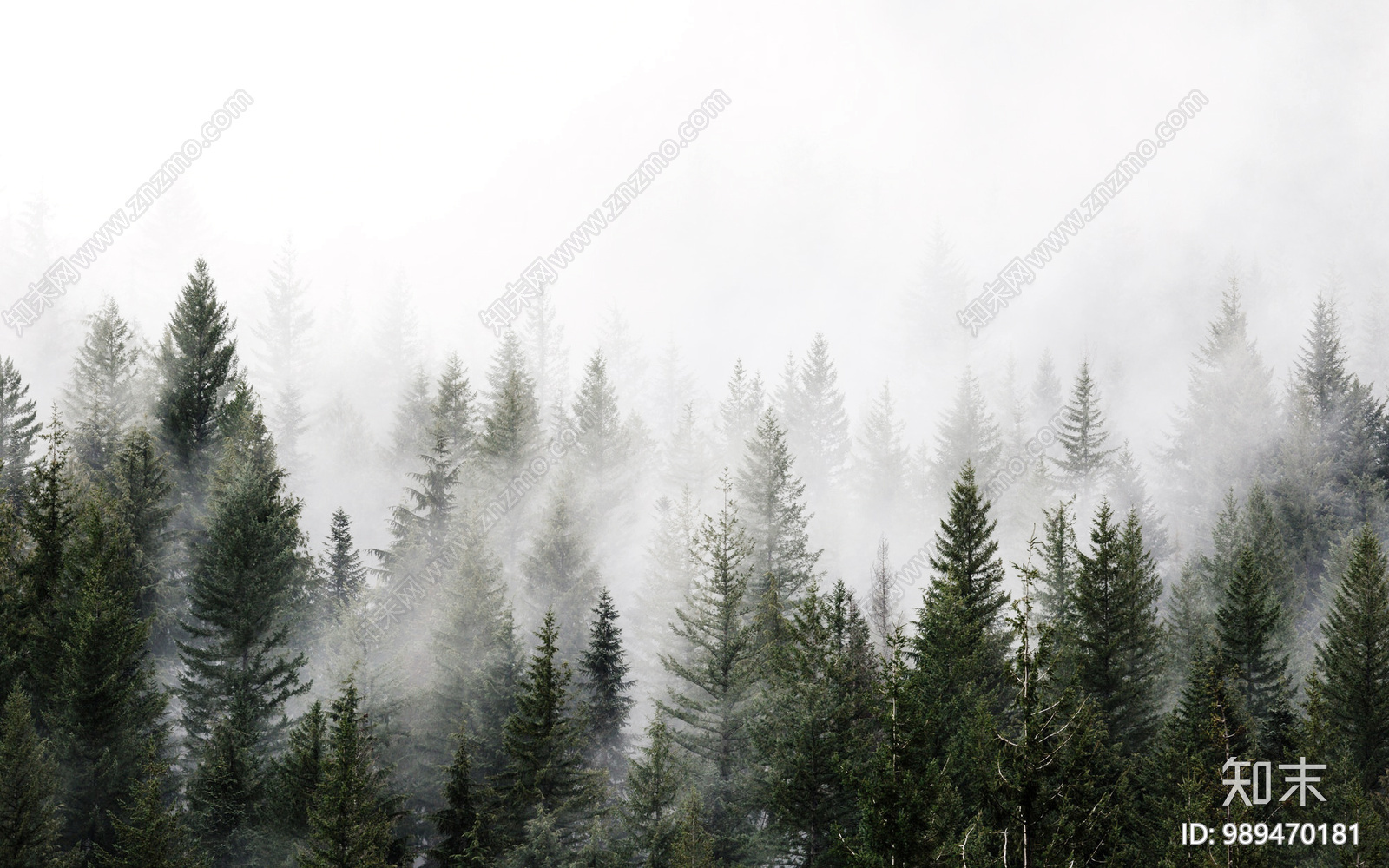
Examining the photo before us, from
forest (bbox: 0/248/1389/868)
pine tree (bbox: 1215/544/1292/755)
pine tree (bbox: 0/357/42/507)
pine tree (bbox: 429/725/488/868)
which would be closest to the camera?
forest (bbox: 0/248/1389/868)

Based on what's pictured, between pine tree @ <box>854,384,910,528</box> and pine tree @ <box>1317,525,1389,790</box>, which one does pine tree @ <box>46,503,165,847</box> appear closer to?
pine tree @ <box>1317,525,1389,790</box>

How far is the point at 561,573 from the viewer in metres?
42.3

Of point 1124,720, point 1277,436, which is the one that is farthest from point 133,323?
point 1277,436

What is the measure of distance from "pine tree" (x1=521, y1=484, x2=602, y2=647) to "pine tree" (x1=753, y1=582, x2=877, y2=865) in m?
20.4

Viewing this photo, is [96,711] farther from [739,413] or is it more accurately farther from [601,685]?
[739,413]

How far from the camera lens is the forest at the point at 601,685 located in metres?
19.3

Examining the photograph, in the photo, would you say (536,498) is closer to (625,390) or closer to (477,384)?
(625,390)

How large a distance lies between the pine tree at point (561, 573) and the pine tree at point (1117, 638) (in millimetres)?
23691

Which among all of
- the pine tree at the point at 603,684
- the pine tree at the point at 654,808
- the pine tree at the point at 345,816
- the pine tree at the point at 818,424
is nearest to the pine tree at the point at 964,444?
the pine tree at the point at 818,424

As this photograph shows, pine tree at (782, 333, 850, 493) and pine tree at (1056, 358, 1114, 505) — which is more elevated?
pine tree at (782, 333, 850, 493)

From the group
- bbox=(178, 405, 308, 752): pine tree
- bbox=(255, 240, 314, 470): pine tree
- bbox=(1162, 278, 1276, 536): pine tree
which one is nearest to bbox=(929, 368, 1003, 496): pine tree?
bbox=(1162, 278, 1276, 536): pine tree

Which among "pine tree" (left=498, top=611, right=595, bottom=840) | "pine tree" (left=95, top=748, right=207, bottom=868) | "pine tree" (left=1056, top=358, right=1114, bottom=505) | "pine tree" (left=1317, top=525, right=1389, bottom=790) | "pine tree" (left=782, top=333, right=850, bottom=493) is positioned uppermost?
"pine tree" (left=782, top=333, right=850, bottom=493)

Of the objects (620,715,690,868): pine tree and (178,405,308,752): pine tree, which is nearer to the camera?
(620,715,690,868): pine tree

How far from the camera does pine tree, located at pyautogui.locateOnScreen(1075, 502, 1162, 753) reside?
25.1 meters
